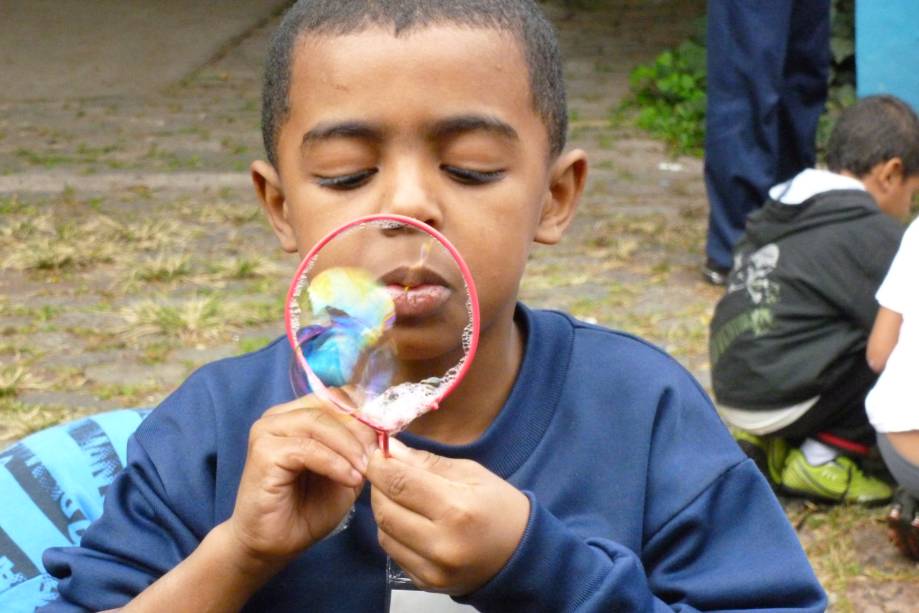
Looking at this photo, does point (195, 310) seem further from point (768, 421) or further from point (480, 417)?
point (480, 417)

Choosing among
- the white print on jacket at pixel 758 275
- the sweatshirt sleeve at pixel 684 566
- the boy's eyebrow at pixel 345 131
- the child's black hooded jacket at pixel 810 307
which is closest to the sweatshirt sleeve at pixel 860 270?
the child's black hooded jacket at pixel 810 307

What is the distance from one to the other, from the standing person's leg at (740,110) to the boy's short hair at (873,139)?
2.09ft

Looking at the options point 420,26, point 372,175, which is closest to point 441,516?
point 372,175

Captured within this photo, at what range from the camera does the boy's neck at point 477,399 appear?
182 cm

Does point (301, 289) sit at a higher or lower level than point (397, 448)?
higher

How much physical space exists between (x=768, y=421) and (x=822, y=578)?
0.63 m

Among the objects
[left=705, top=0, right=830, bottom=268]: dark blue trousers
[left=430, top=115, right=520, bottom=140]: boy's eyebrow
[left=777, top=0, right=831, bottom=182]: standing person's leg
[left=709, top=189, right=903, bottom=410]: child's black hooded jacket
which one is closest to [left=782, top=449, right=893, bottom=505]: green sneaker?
[left=709, top=189, right=903, bottom=410]: child's black hooded jacket

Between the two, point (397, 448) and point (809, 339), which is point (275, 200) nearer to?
point (397, 448)

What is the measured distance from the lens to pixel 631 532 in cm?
175

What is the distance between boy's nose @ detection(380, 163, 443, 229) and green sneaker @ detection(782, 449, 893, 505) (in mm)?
2372

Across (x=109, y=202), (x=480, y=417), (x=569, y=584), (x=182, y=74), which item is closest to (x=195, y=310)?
(x=109, y=202)

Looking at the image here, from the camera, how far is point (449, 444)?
70.4 inches

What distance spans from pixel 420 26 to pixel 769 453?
2535 mm

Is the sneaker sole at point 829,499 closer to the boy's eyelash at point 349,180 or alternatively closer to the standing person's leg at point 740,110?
the standing person's leg at point 740,110
